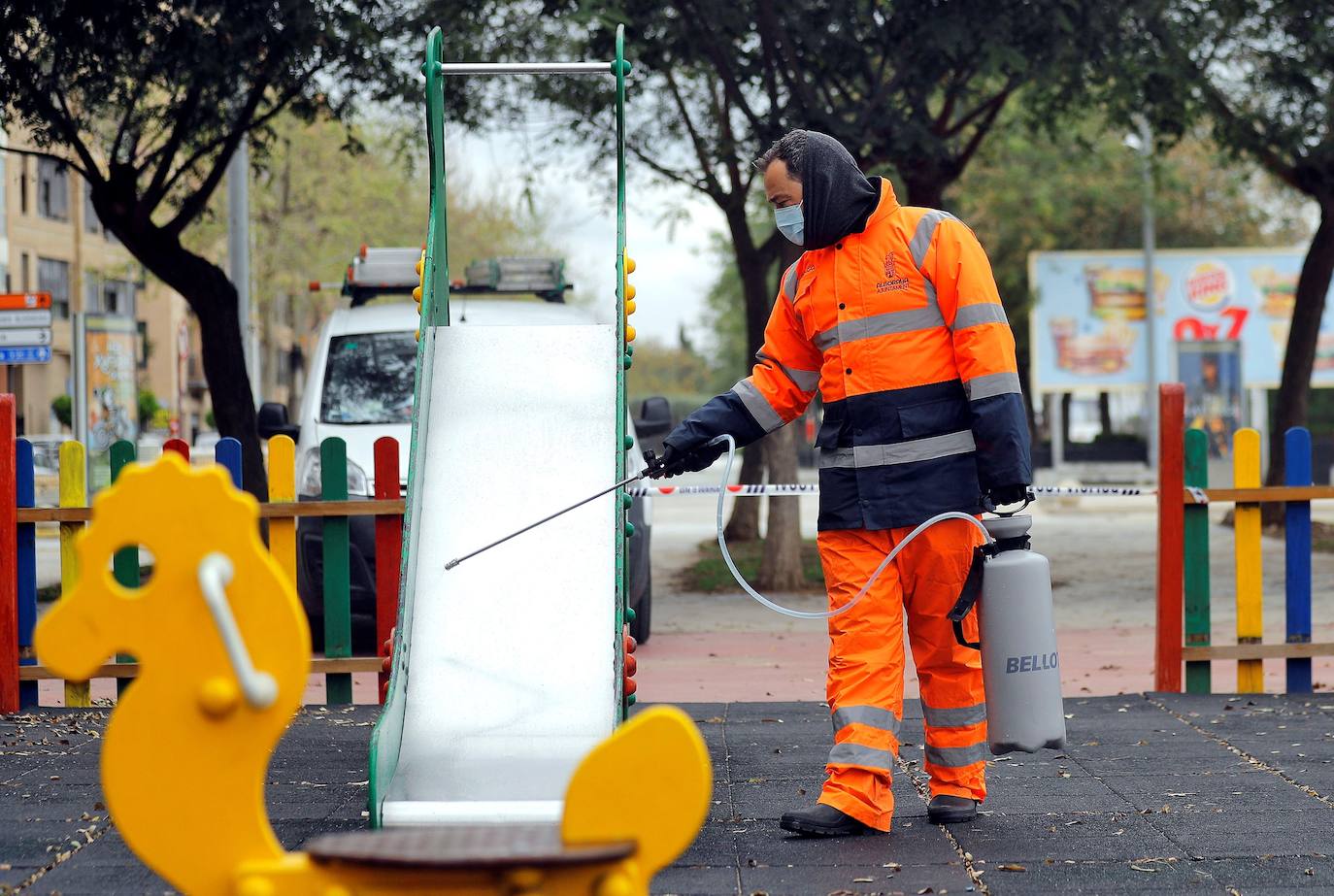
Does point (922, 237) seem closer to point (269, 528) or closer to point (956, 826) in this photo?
point (956, 826)

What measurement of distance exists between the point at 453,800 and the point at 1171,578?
13.6ft

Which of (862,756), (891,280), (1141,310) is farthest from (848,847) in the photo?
(1141,310)

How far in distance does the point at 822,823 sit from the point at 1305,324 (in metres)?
15.1

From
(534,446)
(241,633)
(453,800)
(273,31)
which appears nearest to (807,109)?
(273,31)

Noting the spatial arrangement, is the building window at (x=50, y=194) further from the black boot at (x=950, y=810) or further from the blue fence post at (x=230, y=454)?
the black boot at (x=950, y=810)

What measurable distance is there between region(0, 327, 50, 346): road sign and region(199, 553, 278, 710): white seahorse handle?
611 inches

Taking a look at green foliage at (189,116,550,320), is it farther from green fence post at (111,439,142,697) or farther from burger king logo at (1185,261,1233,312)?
green fence post at (111,439,142,697)

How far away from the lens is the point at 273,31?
41.3ft

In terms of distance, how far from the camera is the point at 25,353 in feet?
56.7

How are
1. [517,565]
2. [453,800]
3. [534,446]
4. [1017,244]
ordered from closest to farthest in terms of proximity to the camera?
[453,800]
[517,565]
[534,446]
[1017,244]

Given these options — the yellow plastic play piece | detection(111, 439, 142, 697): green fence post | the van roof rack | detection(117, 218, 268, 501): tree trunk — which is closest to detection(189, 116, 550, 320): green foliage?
detection(117, 218, 268, 501): tree trunk

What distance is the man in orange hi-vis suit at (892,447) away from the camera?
184 inches

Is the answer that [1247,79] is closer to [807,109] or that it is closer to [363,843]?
[807,109]

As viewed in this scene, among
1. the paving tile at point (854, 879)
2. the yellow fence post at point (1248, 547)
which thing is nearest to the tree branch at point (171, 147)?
the yellow fence post at point (1248, 547)
